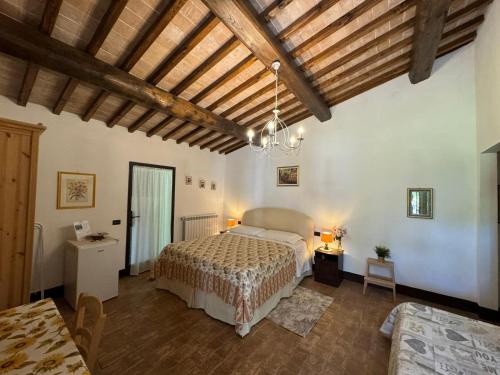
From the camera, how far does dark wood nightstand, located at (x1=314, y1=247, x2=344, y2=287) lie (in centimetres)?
356

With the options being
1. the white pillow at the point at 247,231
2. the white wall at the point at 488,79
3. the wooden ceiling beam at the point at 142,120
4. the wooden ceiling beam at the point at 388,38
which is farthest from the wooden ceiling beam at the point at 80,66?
the white wall at the point at 488,79

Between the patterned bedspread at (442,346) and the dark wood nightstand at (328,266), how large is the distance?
1624mm

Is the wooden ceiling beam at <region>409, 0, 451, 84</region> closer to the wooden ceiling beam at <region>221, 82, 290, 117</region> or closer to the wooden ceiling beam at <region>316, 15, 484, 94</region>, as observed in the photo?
the wooden ceiling beam at <region>316, 15, 484, 94</region>

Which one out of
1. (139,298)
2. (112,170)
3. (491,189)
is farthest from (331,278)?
(112,170)

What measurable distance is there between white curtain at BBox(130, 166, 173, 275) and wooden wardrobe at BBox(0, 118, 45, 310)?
192 centimetres

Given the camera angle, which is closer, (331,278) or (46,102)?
(46,102)

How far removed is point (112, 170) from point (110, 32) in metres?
2.23

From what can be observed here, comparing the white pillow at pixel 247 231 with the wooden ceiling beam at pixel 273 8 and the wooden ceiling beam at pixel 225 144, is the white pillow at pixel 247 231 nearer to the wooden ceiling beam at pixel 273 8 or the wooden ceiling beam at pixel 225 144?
the wooden ceiling beam at pixel 225 144

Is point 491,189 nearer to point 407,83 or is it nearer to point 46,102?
point 407,83

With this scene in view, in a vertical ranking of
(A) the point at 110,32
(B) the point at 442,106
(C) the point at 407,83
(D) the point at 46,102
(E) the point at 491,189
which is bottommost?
(E) the point at 491,189

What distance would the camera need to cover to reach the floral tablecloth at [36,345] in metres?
0.90

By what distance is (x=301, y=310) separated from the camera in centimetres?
283

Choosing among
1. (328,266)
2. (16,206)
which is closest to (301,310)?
(328,266)

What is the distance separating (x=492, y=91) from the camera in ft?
7.51
